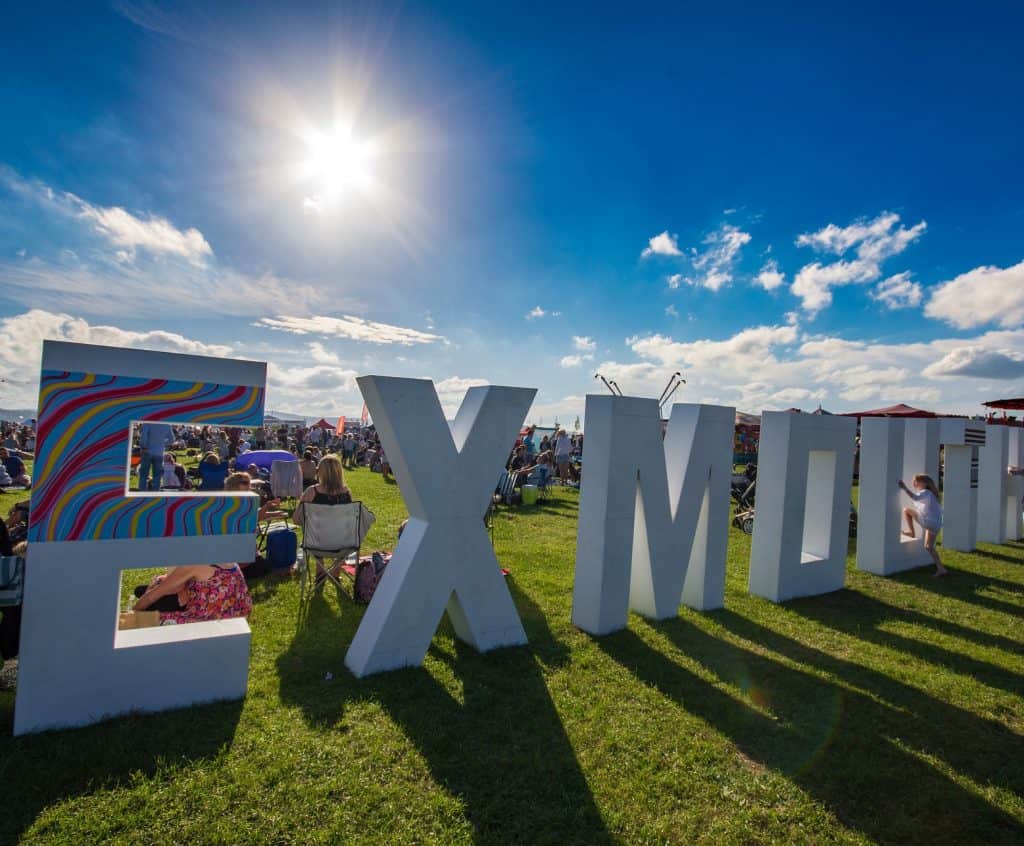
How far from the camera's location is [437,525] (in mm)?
4668

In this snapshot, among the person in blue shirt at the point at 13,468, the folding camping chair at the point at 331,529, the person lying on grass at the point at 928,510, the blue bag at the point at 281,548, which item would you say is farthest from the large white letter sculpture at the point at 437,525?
the person in blue shirt at the point at 13,468

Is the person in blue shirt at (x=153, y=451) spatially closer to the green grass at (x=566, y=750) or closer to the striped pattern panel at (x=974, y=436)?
the green grass at (x=566, y=750)

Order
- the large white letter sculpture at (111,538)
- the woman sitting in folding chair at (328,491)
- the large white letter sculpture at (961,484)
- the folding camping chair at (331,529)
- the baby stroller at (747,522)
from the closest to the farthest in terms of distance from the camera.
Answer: the large white letter sculpture at (111,538)
the folding camping chair at (331,529)
the woman sitting in folding chair at (328,491)
the large white letter sculpture at (961,484)
the baby stroller at (747,522)

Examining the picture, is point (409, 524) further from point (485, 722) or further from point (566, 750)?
point (566, 750)

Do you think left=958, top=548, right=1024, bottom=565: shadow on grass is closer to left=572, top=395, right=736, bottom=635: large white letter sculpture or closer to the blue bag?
left=572, top=395, right=736, bottom=635: large white letter sculpture

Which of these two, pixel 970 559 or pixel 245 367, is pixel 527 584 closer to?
pixel 245 367

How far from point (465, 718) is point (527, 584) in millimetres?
3287

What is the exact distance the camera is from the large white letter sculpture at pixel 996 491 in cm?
1080

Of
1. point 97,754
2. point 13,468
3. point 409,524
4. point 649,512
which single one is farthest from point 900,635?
point 13,468

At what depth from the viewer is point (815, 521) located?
7.64m

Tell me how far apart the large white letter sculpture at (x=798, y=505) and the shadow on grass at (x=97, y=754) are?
6.01 metres

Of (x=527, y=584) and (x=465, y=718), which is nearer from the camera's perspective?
(x=465, y=718)

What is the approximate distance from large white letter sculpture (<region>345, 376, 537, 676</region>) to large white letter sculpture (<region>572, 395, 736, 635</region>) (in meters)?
0.91

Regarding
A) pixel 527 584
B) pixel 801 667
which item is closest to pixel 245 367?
pixel 527 584
